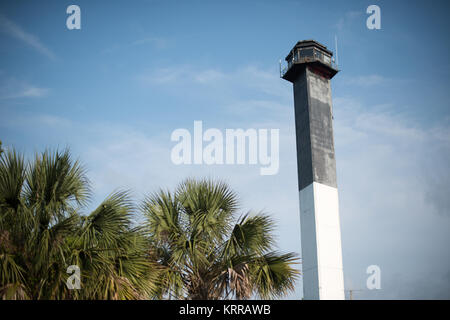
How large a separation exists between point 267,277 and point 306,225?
14489 millimetres

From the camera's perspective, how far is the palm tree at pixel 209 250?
926 centimetres

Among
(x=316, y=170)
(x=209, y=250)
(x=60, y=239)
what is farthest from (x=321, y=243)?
(x=60, y=239)

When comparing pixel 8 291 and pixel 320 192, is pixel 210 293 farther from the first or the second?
pixel 320 192

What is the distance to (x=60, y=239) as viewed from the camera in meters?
7.16

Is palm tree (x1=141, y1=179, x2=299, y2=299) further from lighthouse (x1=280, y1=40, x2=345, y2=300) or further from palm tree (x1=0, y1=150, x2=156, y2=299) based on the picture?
lighthouse (x1=280, y1=40, x2=345, y2=300)

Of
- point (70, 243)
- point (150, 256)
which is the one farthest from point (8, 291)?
point (150, 256)

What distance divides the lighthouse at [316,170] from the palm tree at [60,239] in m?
15.5

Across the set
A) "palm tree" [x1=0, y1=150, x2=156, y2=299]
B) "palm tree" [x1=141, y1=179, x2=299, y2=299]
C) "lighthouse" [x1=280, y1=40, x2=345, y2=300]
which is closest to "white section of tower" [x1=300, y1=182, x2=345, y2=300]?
"lighthouse" [x1=280, y1=40, x2=345, y2=300]

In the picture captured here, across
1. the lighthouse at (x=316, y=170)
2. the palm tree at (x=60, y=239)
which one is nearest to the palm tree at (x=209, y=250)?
the palm tree at (x=60, y=239)

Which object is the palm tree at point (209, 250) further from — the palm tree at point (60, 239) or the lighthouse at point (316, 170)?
the lighthouse at point (316, 170)

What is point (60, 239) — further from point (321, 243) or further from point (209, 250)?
point (321, 243)

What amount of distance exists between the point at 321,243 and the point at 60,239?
57.1ft

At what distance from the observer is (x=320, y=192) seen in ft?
76.3

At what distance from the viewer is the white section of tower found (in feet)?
71.7
